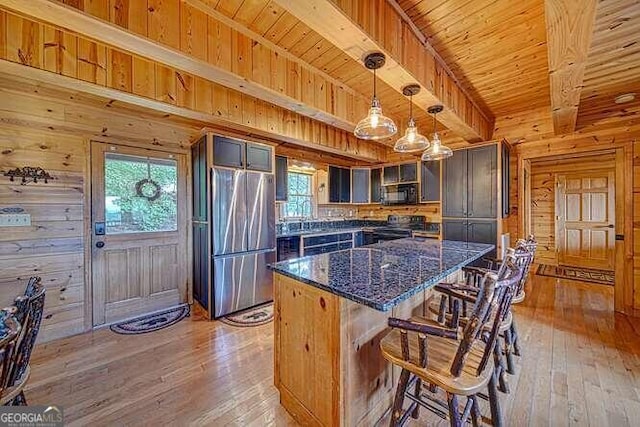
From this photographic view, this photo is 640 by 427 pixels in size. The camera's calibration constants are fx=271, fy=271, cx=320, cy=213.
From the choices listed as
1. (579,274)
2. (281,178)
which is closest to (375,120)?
(281,178)

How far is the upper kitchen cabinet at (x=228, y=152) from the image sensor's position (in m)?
3.15

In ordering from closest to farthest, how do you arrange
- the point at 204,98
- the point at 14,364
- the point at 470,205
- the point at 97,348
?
the point at 14,364 → the point at 97,348 → the point at 204,98 → the point at 470,205

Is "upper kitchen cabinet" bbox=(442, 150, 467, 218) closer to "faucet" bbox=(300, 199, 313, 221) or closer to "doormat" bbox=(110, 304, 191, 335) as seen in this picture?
"faucet" bbox=(300, 199, 313, 221)

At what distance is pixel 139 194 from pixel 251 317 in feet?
6.64

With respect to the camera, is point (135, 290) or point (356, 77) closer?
point (356, 77)

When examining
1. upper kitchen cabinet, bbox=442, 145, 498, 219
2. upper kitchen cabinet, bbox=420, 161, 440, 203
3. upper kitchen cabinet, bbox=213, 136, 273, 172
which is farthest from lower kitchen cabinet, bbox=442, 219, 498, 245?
upper kitchen cabinet, bbox=213, 136, 273, 172

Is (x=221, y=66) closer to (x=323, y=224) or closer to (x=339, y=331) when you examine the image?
(x=339, y=331)

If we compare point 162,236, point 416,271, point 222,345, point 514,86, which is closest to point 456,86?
point 514,86

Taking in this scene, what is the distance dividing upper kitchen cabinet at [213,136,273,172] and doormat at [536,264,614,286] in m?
5.36

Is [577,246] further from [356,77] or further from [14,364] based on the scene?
[14,364]

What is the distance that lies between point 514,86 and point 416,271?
286 cm

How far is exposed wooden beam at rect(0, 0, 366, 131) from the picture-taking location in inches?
55.8

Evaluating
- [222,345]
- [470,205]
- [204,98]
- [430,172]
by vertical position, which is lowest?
[222,345]

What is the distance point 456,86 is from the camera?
2.92 meters
